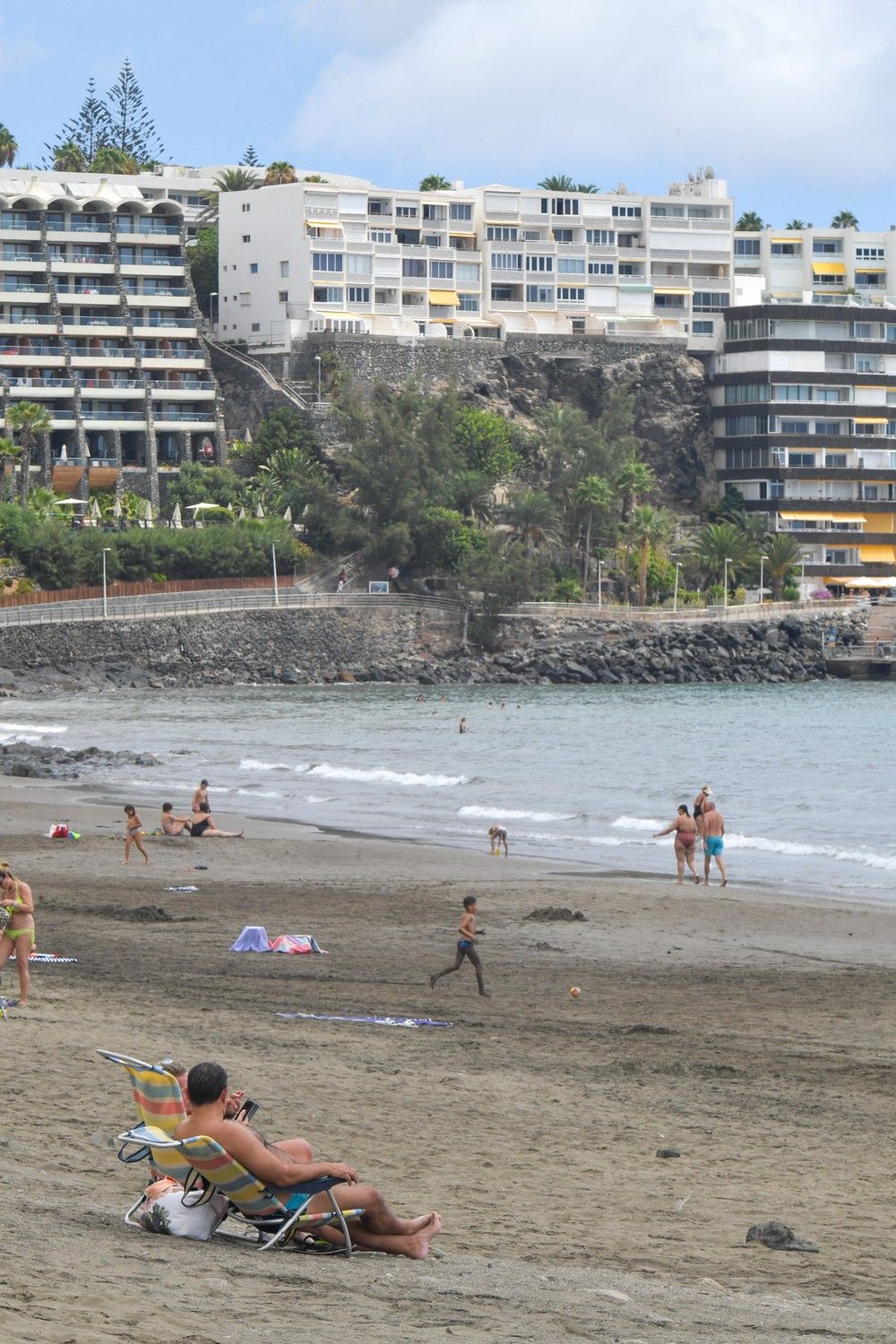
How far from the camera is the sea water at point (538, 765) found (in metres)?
34.8

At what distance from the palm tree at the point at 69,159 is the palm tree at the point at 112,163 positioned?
0.90 metres

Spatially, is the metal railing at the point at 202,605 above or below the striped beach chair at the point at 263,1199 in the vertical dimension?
above

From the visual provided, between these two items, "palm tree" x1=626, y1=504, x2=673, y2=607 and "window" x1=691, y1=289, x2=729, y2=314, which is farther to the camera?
"window" x1=691, y1=289, x2=729, y2=314

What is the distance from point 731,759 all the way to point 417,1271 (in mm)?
45648

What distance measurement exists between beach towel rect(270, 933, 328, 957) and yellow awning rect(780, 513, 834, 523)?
9952 cm

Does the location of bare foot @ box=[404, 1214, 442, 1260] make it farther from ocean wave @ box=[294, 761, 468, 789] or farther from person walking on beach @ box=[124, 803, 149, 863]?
ocean wave @ box=[294, 761, 468, 789]

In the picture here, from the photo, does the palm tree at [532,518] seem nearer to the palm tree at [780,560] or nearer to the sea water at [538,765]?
the palm tree at [780,560]

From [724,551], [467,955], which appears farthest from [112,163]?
[467,955]

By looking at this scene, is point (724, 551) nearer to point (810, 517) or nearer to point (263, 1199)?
point (810, 517)

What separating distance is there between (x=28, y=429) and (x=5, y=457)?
3247 mm

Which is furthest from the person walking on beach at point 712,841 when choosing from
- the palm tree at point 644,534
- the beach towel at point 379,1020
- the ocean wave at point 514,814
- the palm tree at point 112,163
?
the palm tree at point 112,163

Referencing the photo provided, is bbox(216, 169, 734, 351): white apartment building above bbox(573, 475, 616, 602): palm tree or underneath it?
above

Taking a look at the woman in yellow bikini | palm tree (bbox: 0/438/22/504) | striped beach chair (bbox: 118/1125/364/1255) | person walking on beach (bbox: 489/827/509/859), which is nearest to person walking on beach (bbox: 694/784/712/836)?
person walking on beach (bbox: 489/827/509/859)

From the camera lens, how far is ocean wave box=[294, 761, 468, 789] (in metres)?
46.4
